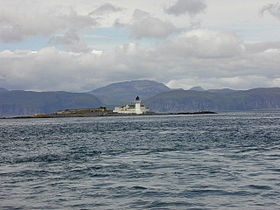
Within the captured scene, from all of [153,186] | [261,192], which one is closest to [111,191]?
[153,186]

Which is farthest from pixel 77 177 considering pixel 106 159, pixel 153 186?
pixel 106 159

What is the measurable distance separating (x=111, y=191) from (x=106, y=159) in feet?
54.7

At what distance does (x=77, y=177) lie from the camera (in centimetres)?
3316

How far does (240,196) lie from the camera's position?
25266mm

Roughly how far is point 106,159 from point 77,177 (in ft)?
36.4

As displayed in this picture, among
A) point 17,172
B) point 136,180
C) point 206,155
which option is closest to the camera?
point 136,180

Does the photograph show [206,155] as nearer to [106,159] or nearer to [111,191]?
[106,159]

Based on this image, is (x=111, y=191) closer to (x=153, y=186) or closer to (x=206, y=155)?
(x=153, y=186)

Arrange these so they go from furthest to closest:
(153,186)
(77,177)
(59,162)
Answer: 1. (59,162)
2. (77,177)
3. (153,186)

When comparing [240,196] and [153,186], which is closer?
[240,196]

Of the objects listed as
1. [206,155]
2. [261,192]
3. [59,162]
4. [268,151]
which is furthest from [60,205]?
[268,151]

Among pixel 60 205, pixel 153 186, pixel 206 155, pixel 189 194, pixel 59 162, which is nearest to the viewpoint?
pixel 60 205

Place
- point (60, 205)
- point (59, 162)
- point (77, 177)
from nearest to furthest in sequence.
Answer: point (60, 205) → point (77, 177) → point (59, 162)

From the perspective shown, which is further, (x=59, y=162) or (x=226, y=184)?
(x=59, y=162)
